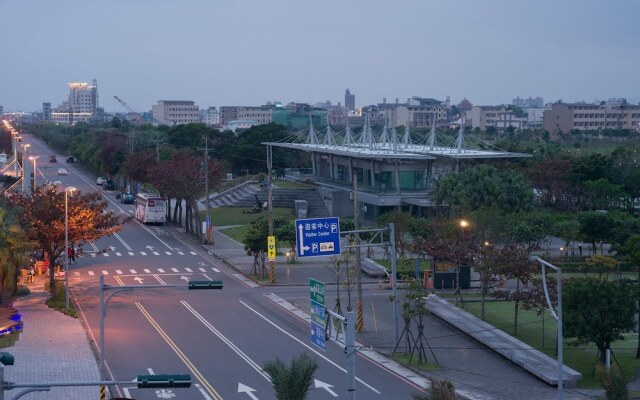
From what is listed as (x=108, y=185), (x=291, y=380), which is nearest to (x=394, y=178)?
(x=108, y=185)

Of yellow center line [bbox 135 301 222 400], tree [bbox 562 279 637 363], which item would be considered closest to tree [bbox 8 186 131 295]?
yellow center line [bbox 135 301 222 400]

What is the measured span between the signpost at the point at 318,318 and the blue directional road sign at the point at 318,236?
7.51 metres

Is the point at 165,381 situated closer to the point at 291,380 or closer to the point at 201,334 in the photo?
the point at 291,380

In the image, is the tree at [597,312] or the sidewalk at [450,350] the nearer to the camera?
the sidewalk at [450,350]

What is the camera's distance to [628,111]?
181 m

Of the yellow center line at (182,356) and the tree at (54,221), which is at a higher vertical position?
the tree at (54,221)

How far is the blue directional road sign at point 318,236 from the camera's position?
31.7m

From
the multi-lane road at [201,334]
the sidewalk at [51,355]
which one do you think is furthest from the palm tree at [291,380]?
the sidewalk at [51,355]

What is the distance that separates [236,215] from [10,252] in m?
39.7

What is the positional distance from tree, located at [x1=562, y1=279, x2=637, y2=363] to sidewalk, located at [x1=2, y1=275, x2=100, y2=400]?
46.1 ft

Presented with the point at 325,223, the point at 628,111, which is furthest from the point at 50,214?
the point at 628,111

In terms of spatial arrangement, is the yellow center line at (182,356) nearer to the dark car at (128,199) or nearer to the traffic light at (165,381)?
the traffic light at (165,381)

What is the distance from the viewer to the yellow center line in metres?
26.5

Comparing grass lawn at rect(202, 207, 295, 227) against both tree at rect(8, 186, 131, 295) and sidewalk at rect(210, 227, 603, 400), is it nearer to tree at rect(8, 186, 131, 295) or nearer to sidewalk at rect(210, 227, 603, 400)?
sidewalk at rect(210, 227, 603, 400)
